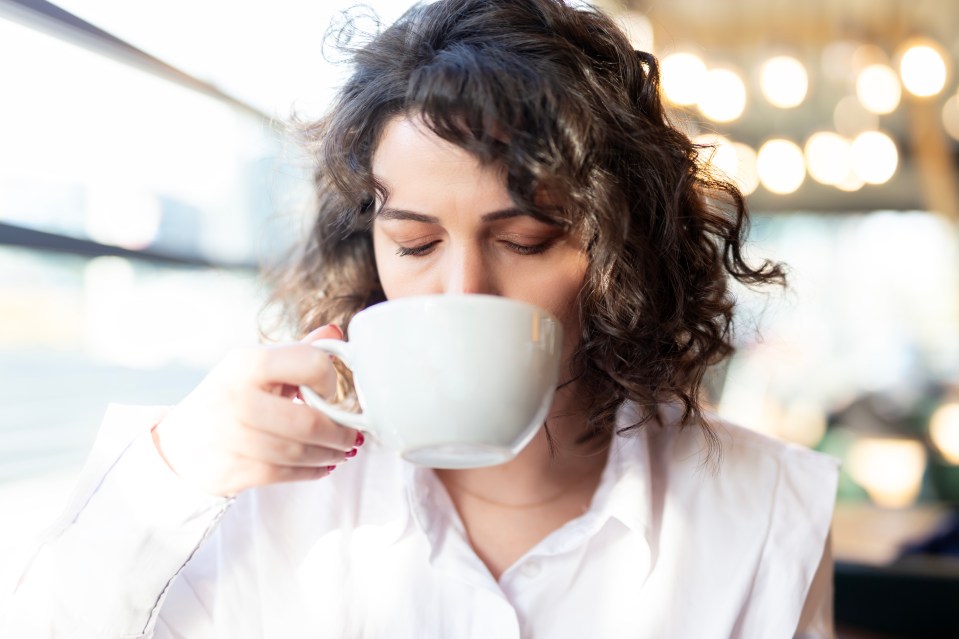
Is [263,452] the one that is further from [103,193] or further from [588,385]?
[103,193]

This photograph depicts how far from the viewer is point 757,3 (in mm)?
4859

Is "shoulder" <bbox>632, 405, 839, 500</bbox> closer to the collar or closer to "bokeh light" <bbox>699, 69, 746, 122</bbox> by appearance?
the collar

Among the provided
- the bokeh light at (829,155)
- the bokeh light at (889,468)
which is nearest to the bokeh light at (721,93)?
the bokeh light at (829,155)

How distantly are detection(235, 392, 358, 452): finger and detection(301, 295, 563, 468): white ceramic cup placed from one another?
0.07 metres

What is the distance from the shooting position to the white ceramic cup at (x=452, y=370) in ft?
1.99

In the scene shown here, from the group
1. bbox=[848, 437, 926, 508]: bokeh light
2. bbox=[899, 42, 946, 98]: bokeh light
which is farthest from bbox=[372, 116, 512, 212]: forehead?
bbox=[848, 437, 926, 508]: bokeh light

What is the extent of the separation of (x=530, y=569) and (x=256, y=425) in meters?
0.45

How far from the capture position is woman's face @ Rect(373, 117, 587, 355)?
33.6 inches

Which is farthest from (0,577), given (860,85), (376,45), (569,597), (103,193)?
(860,85)

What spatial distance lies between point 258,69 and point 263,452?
1.57 m

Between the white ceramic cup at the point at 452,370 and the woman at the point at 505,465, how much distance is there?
0.27 feet

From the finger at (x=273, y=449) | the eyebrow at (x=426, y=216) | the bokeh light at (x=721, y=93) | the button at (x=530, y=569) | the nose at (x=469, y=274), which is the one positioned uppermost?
the bokeh light at (x=721, y=93)

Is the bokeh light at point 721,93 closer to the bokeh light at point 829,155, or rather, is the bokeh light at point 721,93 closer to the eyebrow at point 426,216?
the bokeh light at point 829,155

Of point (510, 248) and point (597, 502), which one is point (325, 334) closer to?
point (510, 248)
